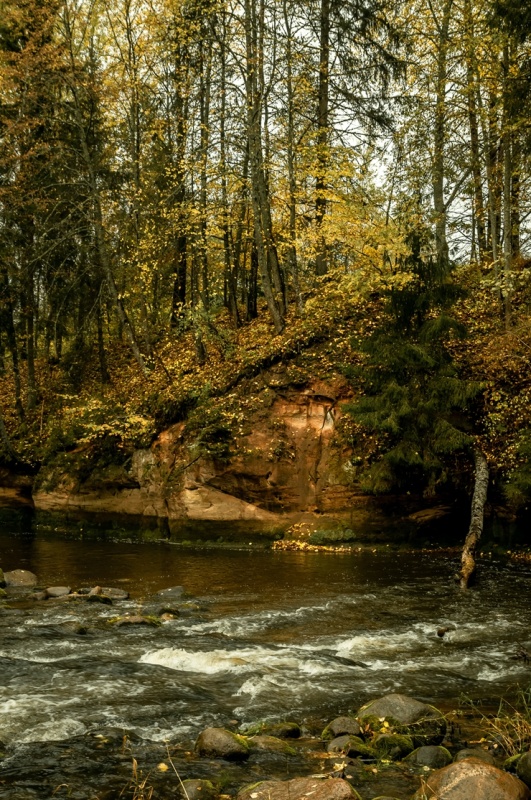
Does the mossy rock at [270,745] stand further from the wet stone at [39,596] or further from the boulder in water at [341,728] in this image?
the wet stone at [39,596]

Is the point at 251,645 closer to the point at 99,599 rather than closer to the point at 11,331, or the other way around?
the point at 99,599

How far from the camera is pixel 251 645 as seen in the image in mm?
8078

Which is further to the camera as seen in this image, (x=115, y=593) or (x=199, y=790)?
(x=115, y=593)

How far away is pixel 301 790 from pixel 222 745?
1101 mm

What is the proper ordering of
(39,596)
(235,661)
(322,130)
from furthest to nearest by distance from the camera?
(322,130) < (39,596) < (235,661)

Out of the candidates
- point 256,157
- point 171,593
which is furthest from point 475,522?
point 256,157

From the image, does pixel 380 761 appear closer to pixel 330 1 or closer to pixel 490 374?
pixel 490 374

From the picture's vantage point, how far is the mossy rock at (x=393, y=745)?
4984 mm

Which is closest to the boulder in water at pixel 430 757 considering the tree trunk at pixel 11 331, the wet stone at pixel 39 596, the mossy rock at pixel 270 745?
the mossy rock at pixel 270 745

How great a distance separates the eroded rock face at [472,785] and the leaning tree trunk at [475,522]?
7.04 meters

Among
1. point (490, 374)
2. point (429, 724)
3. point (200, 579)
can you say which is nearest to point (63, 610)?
point (200, 579)

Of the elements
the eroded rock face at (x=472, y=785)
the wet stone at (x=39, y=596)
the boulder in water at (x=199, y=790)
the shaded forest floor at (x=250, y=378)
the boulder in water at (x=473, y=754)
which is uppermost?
the shaded forest floor at (x=250, y=378)

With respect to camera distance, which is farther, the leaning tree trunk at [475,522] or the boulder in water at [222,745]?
the leaning tree trunk at [475,522]

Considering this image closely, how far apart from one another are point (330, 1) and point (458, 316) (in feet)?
→ 31.1
